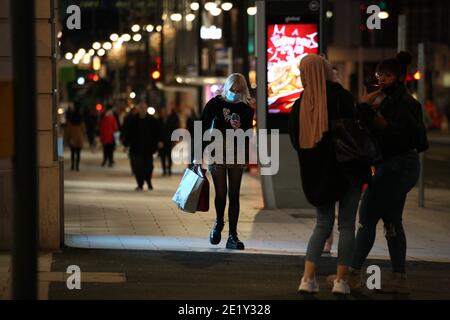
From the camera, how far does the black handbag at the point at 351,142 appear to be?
321 inches

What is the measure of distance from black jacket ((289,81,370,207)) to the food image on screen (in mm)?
7345

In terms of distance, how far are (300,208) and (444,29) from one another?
2247 inches

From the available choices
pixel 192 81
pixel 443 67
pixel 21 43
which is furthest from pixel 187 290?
pixel 443 67

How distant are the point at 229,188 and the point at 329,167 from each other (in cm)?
320

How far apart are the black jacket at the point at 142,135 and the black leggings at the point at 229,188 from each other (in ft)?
32.4

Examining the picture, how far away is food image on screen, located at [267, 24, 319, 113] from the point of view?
15.7 metres

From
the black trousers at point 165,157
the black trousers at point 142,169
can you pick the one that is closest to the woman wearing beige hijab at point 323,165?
the black trousers at point 142,169

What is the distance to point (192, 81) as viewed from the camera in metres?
42.2

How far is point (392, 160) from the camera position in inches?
339

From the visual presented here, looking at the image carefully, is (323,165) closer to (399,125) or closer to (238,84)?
(399,125)

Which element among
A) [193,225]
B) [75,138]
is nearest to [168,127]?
[75,138]

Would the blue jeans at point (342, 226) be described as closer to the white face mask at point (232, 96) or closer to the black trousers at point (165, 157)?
the white face mask at point (232, 96)

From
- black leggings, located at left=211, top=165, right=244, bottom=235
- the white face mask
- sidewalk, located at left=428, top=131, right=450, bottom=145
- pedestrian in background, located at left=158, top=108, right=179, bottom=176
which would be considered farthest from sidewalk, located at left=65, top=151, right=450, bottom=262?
sidewalk, located at left=428, top=131, right=450, bottom=145

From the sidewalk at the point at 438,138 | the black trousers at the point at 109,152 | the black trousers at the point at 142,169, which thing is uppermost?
the black trousers at the point at 142,169
